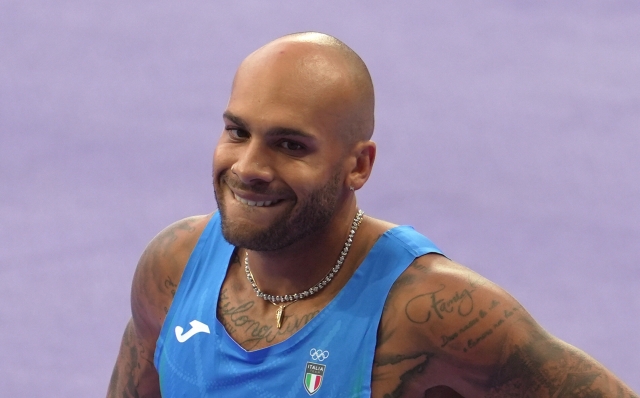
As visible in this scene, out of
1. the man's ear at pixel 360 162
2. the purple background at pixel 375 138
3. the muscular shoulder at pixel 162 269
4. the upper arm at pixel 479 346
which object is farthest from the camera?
the purple background at pixel 375 138

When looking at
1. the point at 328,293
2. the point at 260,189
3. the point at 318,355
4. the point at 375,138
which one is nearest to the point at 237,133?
the point at 260,189

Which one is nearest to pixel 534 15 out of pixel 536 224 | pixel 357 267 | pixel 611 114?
pixel 611 114

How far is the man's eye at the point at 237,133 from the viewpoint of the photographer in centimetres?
326

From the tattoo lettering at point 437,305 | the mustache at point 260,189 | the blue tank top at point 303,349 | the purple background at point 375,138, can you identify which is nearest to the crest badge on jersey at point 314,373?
the blue tank top at point 303,349

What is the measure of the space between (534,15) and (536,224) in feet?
7.49

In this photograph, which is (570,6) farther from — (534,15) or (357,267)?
(357,267)

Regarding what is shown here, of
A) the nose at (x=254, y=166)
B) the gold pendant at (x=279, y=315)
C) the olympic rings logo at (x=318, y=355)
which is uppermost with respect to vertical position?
the nose at (x=254, y=166)

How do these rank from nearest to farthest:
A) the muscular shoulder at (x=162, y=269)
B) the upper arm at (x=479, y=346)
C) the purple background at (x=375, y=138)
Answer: the upper arm at (x=479, y=346) < the muscular shoulder at (x=162, y=269) < the purple background at (x=375, y=138)

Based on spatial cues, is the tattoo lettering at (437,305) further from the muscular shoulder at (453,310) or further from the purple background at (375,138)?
the purple background at (375,138)

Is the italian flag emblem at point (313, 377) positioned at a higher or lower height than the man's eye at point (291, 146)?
lower

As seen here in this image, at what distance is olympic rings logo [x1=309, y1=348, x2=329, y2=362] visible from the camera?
3.24 meters

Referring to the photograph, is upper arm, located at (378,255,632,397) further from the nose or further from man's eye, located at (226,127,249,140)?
man's eye, located at (226,127,249,140)

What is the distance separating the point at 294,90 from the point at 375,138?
423 centimetres

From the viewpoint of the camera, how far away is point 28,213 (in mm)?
6910
